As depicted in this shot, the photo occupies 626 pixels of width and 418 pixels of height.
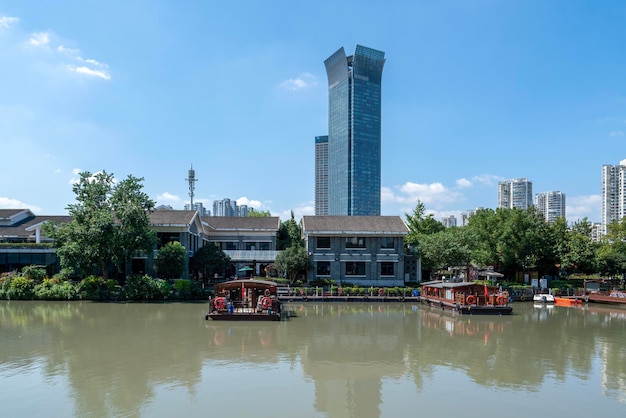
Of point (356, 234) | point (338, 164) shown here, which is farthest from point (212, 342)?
point (338, 164)

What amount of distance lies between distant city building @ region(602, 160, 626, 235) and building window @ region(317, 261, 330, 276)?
86020 millimetres

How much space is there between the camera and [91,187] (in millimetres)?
37969

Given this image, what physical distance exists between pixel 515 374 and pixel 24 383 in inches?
616

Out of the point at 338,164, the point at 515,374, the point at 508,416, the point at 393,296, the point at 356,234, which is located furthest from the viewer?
the point at 338,164

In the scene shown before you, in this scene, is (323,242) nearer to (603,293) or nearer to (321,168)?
(603,293)

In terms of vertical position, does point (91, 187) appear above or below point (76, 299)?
above

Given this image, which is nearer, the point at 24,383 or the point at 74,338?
the point at 24,383

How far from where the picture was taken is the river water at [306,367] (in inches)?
500

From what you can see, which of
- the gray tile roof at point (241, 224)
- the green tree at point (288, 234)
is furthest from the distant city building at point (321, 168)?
the gray tile roof at point (241, 224)

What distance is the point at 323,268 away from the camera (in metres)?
43.9

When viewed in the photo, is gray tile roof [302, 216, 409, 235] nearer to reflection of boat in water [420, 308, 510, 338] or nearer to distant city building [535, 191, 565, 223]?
reflection of boat in water [420, 308, 510, 338]

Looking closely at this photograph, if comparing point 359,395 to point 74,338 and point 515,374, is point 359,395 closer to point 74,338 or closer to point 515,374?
point 515,374

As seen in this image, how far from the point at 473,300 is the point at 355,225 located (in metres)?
15.1

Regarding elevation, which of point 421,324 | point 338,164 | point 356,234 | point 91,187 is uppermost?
point 338,164
